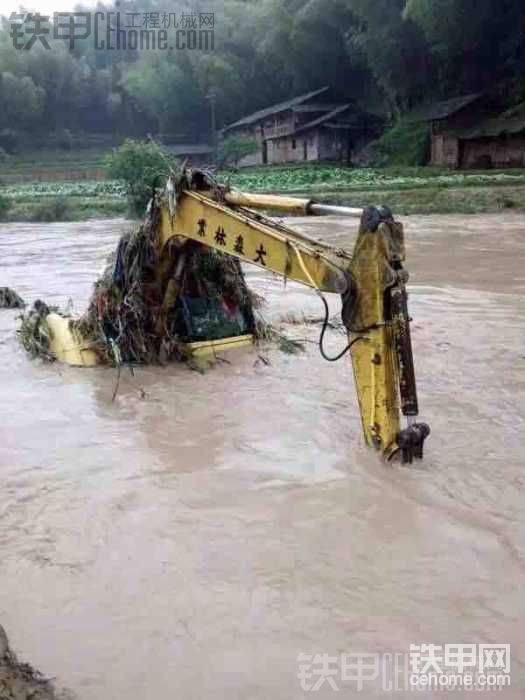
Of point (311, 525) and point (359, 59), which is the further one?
point (359, 59)

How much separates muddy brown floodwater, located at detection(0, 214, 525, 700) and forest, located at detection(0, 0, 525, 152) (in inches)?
1317

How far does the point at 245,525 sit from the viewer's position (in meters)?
4.33

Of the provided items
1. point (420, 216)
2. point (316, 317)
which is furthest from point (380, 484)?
point (420, 216)

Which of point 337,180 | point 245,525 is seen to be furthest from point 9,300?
point 337,180

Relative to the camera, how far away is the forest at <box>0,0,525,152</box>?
38.6 meters

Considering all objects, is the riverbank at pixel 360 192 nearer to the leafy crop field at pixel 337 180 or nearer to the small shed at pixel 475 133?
the leafy crop field at pixel 337 180

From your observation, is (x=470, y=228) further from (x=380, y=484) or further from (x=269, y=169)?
(x=269, y=169)

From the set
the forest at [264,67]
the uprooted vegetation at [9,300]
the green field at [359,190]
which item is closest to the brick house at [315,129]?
the forest at [264,67]

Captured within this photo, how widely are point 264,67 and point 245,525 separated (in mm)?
56769

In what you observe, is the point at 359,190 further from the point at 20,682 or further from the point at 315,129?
the point at 20,682

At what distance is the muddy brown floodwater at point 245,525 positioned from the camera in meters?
3.29

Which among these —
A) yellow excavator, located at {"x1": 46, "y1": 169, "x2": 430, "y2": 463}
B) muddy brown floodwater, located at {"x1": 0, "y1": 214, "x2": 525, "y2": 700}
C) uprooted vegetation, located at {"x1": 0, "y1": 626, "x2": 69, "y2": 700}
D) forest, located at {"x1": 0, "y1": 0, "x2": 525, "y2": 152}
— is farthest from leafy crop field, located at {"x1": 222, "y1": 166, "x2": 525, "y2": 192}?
uprooted vegetation, located at {"x1": 0, "y1": 626, "x2": 69, "y2": 700}

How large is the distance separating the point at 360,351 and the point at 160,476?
5.12 ft

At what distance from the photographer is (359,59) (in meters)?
48.4
